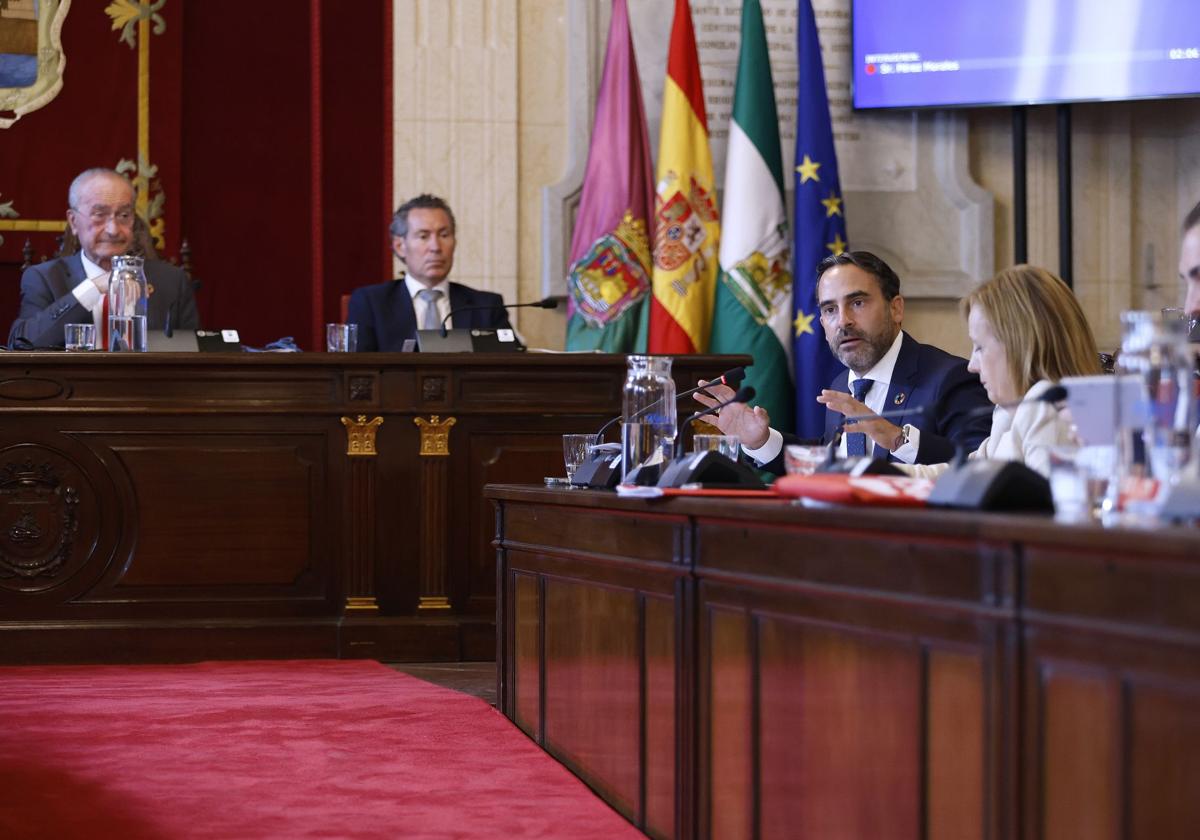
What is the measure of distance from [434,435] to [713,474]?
2.74 m

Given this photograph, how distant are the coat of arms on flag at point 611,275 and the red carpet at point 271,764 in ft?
8.30

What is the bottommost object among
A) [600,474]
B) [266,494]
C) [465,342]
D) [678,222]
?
[266,494]

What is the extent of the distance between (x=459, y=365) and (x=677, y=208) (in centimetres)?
191

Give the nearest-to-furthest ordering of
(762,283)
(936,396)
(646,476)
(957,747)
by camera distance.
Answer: (957,747), (646,476), (936,396), (762,283)

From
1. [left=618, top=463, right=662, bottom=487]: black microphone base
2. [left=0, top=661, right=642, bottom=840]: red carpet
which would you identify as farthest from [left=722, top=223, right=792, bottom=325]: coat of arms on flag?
[left=618, top=463, right=662, bottom=487]: black microphone base

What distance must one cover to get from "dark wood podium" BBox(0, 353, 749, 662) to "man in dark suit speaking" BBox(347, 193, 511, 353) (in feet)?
2.33

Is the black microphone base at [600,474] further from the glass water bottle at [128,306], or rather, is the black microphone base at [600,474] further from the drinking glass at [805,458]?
the glass water bottle at [128,306]

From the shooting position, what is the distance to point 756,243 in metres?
7.04

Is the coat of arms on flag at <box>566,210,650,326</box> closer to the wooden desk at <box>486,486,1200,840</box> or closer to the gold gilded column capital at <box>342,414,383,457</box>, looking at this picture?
the gold gilded column capital at <box>342,414,383,457</box>

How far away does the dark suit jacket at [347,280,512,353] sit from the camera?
242 inches

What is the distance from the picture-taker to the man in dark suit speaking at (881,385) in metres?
3.97

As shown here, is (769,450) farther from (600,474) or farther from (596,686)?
(596,686)

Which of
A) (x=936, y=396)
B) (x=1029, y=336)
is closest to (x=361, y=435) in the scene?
(x=936, y=396)

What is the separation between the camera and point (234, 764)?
137 inches
